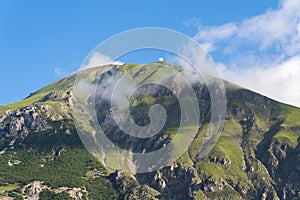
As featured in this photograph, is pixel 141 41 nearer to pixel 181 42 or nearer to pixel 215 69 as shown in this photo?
pixel 181 42

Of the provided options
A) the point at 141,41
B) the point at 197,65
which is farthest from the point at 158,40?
the point at 197,65

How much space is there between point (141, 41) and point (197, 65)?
1065cm

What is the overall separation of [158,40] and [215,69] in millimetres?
10996

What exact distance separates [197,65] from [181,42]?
5.43 m

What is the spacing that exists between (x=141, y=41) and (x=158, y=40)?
2.67m

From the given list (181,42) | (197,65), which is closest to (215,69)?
(197,65)

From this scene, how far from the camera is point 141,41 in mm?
72750

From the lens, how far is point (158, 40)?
240 ft

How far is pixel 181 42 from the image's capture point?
2913 inches

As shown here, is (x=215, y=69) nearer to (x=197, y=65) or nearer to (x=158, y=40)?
(x=197, y=65)

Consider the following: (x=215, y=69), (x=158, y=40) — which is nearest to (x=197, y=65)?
(x=215, y=69)

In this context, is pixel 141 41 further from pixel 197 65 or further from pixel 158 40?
pixel 197 65

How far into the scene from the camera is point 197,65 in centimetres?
7719

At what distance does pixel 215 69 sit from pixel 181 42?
7666 millimetres
